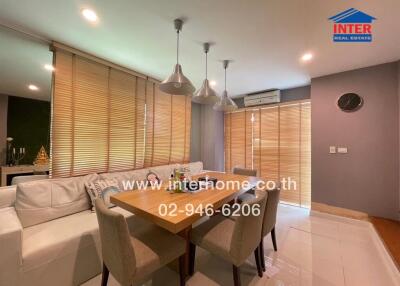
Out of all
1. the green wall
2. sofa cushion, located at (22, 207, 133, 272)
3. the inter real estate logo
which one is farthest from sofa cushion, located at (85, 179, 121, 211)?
the inter real estate logo

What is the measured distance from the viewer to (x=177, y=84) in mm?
1778

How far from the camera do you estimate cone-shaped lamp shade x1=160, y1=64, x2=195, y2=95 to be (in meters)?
1.77

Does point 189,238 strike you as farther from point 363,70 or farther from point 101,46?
point 363,70

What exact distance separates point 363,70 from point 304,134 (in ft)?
4.52

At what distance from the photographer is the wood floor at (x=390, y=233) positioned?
1.88 meters

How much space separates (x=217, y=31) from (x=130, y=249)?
7.19 ft

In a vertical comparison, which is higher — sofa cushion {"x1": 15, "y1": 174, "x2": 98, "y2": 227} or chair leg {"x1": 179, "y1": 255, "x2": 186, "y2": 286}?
sofa cushion {"x1": 15, "y1": 174, "x2": 98, "y2": 227}

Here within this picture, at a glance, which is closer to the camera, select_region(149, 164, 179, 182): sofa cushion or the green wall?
select_region(149, 164, 179, 182): sofa cushion

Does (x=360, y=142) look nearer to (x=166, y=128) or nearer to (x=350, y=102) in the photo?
(x=350, y=102)

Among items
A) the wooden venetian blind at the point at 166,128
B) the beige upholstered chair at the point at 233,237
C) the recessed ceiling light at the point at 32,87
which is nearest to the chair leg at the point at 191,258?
the beige upholstered chair at the point at 233,237

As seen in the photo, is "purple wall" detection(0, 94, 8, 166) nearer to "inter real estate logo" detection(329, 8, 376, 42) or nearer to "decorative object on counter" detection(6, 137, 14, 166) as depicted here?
"decorative object on counter" detection(6, 137, 14, 166)

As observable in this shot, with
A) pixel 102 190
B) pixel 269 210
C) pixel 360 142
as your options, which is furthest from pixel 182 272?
pixel 360 142

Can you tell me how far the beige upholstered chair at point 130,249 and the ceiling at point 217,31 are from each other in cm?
178

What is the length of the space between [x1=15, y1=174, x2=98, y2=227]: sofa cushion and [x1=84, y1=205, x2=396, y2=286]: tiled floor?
853 millimetres
